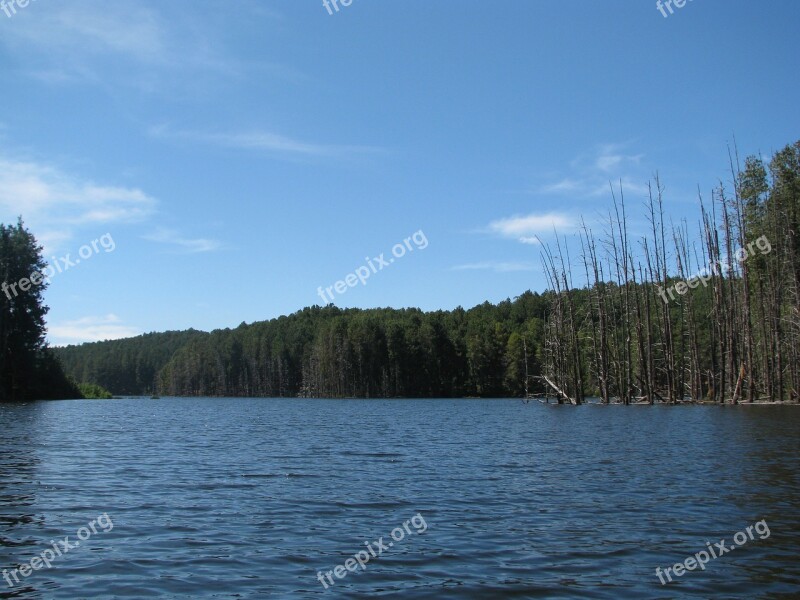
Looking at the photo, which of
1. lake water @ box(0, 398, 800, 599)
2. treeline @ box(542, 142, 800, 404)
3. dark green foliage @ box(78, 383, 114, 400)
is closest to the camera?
lake water @ box(0, 398, 800, 599)

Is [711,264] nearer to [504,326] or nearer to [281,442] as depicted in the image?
[281,442]

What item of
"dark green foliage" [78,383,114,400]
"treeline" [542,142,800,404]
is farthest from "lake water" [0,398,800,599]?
"dark green foliage" [78,383,114,400]

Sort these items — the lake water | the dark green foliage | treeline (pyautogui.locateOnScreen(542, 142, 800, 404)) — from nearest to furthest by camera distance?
the lake water → treeline (pyautogui.locateOnScreen(542, 142, 800, 404)) → the dark green foliage

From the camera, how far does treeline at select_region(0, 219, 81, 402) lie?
235 ft

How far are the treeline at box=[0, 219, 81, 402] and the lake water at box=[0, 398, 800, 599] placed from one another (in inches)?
2003

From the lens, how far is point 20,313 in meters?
A: 73.8

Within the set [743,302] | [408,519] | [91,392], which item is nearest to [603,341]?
[743,302]

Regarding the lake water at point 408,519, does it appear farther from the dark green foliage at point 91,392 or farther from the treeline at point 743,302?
the dark green foliage at point 91,392

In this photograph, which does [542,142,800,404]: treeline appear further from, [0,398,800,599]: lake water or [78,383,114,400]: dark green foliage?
[78,383,114,400]: dark green foliage

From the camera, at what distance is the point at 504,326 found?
157875 mm

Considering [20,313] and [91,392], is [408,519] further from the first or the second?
[91,392]

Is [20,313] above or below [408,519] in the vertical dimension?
above

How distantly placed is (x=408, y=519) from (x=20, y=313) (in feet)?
237

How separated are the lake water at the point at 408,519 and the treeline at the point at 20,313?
167 ft
